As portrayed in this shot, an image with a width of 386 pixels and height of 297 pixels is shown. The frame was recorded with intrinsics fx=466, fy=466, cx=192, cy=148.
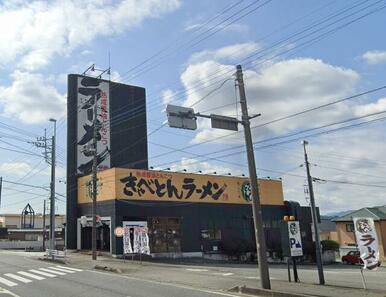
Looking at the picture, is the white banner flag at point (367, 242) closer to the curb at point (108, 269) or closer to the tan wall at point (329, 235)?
the curb at point (108, 269)

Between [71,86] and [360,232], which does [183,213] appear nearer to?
[71,86]

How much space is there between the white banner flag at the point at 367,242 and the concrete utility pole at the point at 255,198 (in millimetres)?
3260

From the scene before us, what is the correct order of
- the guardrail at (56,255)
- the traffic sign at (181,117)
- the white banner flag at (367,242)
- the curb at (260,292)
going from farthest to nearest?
1. the guardrail at (56,255)
2. the traffic sign at (181,117)
3. the white banner flag at (367,242)
4. the curb at (260,292)

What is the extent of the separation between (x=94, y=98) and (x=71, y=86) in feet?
9.11

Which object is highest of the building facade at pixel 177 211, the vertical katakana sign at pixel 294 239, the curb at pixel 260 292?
the building facade at pixel 177 211

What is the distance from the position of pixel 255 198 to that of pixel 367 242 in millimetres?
4110

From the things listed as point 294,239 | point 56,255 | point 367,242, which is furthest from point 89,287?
point 56,255

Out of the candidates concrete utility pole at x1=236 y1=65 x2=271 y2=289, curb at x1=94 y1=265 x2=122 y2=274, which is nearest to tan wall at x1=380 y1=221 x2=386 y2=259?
curb at x1=94 y1=265 x2=122 y2=274

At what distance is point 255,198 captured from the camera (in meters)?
17.2

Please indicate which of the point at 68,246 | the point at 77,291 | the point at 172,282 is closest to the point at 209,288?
the point at 172,282

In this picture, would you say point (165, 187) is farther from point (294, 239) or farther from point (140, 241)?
point (294, 239)

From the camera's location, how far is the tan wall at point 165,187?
129ft

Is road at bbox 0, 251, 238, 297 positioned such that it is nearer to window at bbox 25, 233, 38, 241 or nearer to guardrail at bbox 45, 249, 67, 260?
guardrail at bbox 45, 249, 67, 260

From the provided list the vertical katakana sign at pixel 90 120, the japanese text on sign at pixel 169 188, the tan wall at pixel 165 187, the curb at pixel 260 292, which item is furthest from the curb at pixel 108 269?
the vertical katakana sign at pixel 90 120
